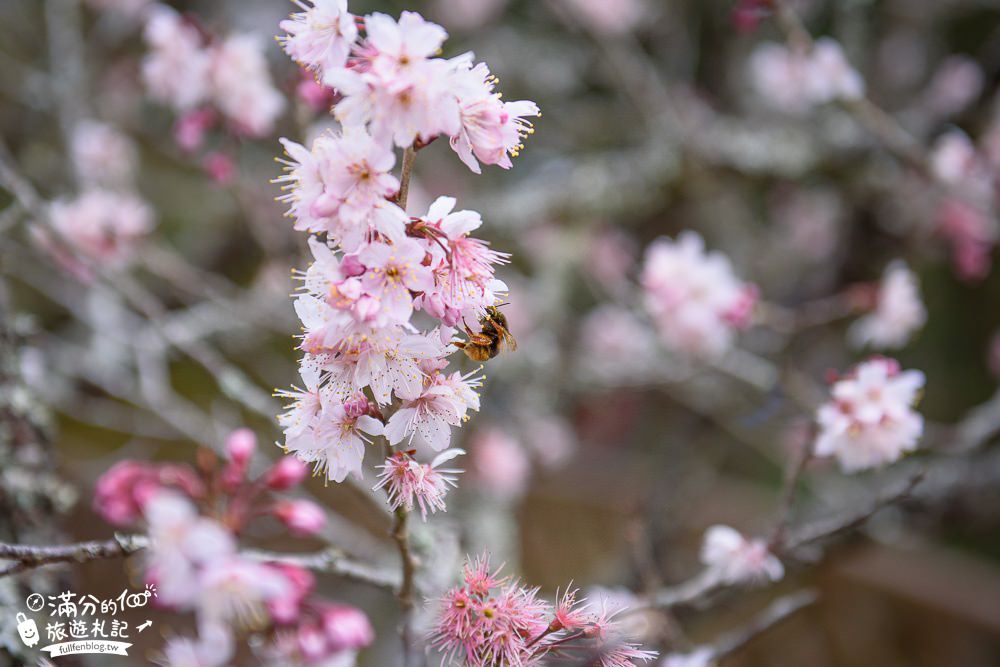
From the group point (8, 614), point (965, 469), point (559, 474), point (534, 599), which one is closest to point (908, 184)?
point (965, 469)

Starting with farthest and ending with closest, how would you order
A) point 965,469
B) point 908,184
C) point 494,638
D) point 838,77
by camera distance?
point 908,184
point 965,469
point 838,77
point 494,638

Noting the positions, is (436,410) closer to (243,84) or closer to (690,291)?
(243,84)

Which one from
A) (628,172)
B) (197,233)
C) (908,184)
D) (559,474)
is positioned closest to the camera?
(908,184)

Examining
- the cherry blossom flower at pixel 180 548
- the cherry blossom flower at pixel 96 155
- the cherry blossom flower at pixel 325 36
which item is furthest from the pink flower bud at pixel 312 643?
the cherry blossom flower at pixel 96 155

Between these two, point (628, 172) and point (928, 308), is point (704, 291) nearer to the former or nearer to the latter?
point (628, 172)

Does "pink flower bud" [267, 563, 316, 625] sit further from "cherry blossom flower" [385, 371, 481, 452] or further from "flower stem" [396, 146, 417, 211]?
"flower stem" [396, 146, 417, 211]

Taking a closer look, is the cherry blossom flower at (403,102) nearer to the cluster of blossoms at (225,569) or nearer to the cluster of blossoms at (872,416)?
the cluster of blossoms at (225,569)

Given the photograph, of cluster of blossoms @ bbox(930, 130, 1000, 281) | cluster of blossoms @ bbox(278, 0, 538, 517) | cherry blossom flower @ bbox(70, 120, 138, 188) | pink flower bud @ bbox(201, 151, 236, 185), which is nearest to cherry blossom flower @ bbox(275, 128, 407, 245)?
cluster of blossoms @ bbox(278, 0, 538, 517)

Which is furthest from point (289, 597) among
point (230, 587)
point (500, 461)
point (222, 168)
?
point (500, 461)
